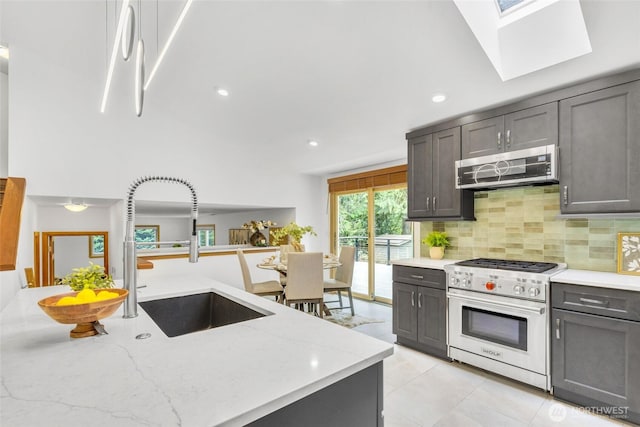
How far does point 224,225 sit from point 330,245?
3582 mm

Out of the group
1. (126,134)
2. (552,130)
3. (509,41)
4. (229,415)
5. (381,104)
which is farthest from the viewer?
(126,134)

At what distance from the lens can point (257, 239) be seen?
17.9 ft

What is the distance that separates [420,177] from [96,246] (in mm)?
5645

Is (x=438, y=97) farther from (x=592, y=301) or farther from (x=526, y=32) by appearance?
(x=592, y=301)

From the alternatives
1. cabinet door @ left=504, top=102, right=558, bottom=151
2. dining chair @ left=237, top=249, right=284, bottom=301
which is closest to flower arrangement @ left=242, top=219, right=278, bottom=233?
dining chair @ left=237, top=249, right=284, bottom=301

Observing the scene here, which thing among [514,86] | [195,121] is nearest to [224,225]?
[195,121]

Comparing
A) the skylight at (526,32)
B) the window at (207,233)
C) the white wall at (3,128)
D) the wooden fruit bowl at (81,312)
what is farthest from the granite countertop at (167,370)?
the window at (207,233)

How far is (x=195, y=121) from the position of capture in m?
4.12

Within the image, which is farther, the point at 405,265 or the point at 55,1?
the point at 405,265

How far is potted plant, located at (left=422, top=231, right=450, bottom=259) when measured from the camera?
3.36 metres

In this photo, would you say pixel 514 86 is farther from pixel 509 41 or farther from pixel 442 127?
pixel 442 127

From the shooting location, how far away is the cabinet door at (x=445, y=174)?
9.80 feet

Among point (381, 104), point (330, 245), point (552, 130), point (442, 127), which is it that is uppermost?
point (381, 104)

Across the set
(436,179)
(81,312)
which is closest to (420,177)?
(436,179)
